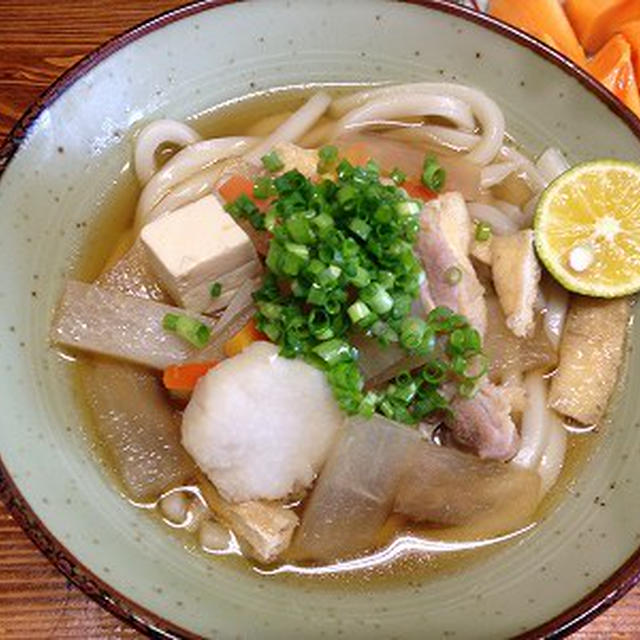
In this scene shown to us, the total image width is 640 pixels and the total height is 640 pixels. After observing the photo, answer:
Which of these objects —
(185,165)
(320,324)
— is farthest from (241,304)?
(185,165)

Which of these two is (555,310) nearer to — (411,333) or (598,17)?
(411,333)

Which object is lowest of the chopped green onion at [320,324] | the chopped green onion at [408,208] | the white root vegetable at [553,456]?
the white root vegetable at [553,456]

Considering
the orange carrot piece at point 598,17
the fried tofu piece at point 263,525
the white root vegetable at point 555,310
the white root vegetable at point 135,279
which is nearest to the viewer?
the fried tofu piece at point 263,525

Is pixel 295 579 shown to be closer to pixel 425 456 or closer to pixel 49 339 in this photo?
pixel 425 456

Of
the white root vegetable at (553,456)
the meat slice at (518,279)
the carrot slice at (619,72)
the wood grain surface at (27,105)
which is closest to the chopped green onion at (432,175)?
the meat slice at (518,279)

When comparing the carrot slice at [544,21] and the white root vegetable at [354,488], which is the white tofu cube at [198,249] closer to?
the white root vegetable at [354,488]

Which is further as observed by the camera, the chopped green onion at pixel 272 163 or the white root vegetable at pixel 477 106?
the white root vegetable at pixel 477 106
